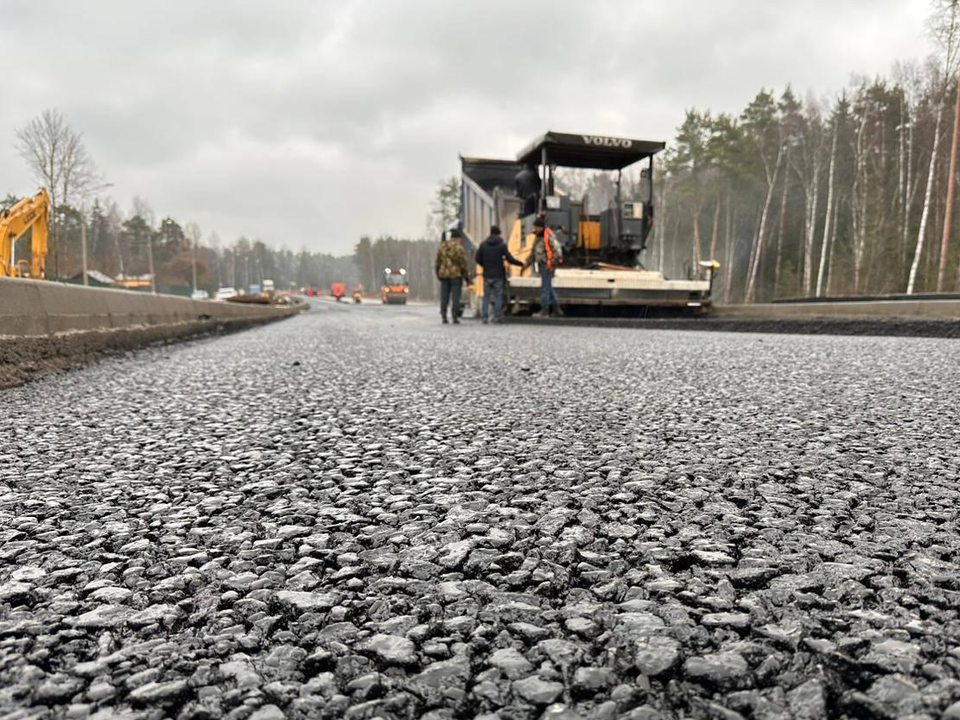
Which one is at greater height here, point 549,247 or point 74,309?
point 549,247

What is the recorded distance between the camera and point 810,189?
36.2 m

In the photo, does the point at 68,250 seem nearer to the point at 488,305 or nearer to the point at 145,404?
the point at 488,305

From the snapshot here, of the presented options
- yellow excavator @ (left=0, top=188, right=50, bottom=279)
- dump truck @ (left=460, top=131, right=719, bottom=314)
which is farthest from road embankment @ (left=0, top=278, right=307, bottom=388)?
yellow excavator @ (left=0, top=188, right=50, bottom=279)

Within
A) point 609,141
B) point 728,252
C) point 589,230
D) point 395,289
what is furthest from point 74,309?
point 395,289

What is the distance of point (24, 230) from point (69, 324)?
40.2 ft

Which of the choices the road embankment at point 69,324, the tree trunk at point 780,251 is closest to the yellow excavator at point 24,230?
the road embankment at point 69,324

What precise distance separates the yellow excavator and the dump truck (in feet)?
35.0

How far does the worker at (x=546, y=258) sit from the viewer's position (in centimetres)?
1167

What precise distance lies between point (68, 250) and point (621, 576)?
Answer: 64.5 metres

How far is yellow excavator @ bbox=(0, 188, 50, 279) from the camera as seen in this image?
13805 mm

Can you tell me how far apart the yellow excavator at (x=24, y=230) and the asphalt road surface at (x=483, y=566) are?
14283 millimetres

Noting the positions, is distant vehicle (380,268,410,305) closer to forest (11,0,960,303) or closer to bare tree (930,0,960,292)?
forest (11,0,960,303)

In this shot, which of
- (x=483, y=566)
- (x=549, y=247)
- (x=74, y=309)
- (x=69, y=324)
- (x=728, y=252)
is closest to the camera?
(x=483, y=566)

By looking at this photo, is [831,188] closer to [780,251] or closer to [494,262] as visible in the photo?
[780,251]
